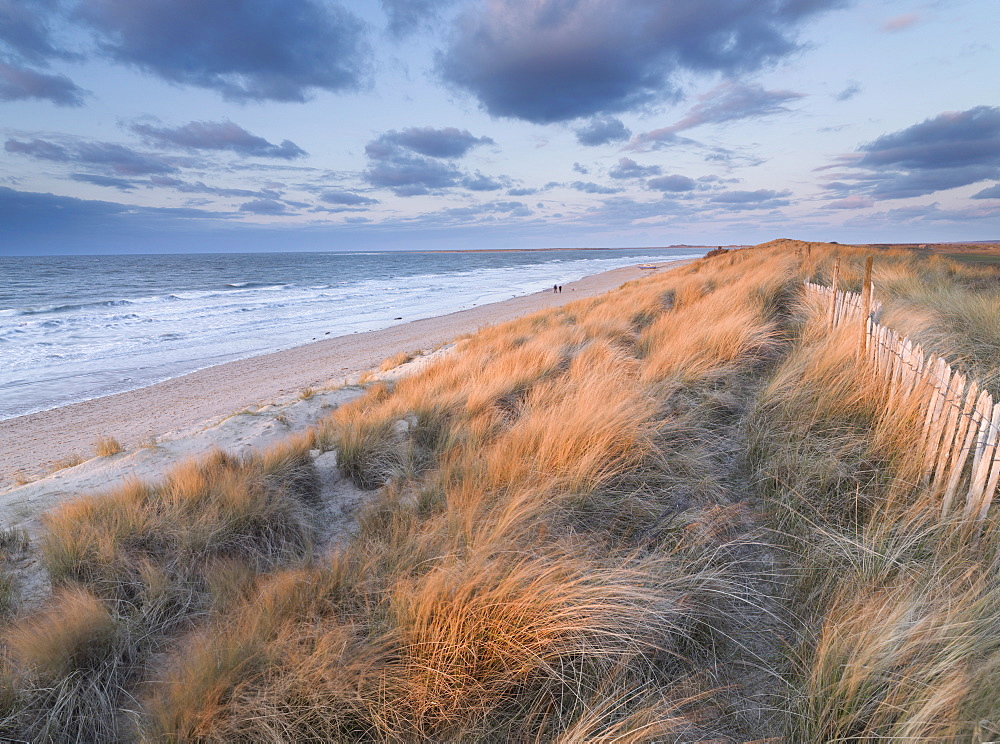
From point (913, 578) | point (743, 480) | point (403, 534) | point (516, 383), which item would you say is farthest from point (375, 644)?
point (516, 383)

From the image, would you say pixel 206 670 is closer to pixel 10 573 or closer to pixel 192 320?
pixel 10 573

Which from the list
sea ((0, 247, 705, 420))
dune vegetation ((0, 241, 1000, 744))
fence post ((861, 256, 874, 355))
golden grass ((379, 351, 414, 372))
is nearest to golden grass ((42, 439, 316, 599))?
dune vegetation ((0, 241, 1000, 744))

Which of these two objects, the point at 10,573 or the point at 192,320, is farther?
the point at 192,320

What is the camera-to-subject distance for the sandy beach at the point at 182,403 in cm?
788

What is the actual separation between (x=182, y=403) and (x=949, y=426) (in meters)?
12.5

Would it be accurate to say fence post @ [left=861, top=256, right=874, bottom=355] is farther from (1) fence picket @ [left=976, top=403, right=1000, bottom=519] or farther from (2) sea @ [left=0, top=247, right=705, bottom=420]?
(2) sea @ [left=0, top=247, right=705, bottom=420]

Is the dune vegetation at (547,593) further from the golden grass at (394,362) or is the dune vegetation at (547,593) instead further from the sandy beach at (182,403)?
the golden grass at (394,362)

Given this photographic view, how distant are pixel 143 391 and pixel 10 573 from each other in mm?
10222

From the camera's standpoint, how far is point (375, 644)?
2033mm

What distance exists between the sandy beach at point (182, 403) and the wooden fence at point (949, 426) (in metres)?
8.31

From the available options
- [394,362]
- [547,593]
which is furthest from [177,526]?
[394,362]

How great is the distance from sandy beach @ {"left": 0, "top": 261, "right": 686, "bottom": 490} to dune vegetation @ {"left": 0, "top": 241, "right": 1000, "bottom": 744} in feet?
14.6

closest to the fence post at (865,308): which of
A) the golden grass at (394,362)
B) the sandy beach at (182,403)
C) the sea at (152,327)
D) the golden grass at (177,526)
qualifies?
the golden grass at (177,526)

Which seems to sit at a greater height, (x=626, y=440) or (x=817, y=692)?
(x=626, y=440)
